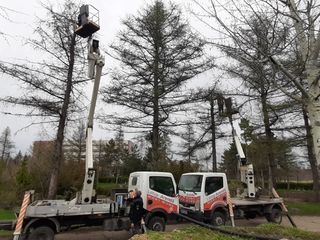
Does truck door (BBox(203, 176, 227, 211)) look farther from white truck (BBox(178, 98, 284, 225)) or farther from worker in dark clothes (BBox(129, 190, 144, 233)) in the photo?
worker in dark clothes (BBox(129, 190, 144, 233))

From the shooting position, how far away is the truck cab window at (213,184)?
40.1ft

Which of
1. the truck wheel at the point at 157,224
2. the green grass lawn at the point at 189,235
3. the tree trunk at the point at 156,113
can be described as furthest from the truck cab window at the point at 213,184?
the green grass lawn at the point at 189,235

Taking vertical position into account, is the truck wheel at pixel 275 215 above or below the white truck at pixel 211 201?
below

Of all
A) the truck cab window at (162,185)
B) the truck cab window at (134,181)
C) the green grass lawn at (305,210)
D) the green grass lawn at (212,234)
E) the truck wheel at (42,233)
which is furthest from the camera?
the green grass lawn at (305,210)

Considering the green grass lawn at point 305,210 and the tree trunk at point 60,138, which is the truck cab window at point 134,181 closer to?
the tree trunk at point 60,138

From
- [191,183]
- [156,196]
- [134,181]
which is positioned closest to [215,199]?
[191,183]

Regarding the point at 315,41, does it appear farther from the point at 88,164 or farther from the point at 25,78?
the point at 25,78

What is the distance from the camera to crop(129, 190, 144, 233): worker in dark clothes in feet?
31.7

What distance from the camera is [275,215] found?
44.8 ft

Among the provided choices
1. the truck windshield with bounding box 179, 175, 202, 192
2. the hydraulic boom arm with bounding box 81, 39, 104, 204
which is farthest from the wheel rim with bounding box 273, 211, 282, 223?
the hydraulic boom arm with bounding box 81, 39, 104, 204

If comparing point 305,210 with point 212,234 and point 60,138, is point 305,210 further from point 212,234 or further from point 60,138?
point 212,234

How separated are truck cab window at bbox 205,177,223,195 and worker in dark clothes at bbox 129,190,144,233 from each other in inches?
135

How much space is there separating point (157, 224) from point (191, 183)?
2594 mm

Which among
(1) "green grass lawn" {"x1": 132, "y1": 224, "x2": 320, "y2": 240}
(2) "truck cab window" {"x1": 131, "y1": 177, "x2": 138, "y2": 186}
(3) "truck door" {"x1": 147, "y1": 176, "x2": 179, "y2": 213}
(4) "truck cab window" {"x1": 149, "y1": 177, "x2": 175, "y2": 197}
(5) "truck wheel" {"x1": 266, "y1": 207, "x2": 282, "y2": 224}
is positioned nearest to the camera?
(1) "green grass lawn" {"x1": 132, "y1": 224, "x2": 320, "y2": 240}
